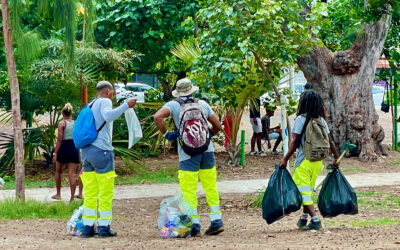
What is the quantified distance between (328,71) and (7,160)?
7.39 m

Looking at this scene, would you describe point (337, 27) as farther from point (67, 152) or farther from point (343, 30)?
point (67, 152)

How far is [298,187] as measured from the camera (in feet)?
27.7

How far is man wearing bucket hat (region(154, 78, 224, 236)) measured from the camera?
790 centimetres

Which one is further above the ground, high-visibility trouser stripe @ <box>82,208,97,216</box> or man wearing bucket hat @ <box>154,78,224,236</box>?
man wearing bucket hat @ <box>154,78,224,236</box>

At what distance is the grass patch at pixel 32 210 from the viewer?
32.1 feet

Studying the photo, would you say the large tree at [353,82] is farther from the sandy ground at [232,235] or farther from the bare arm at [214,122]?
the bare arm at [214,122]

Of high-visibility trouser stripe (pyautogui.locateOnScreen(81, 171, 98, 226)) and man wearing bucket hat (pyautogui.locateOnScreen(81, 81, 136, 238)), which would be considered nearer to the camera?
man wearing bucket hat (pyautogui.locateOnScreen(81, 81, 136, 238))

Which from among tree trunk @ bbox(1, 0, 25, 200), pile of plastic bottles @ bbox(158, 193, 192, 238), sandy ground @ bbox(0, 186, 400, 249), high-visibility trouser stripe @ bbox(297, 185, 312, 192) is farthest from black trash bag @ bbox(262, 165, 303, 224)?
tree trunk @ bbox(1, 0, 25, 200)

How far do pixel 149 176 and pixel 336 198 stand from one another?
681cm

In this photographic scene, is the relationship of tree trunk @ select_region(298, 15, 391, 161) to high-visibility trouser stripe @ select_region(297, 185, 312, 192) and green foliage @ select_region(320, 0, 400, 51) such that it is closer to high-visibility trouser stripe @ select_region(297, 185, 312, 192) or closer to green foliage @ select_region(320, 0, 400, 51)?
green foliage @ select_region(320, 0, 400, 51)

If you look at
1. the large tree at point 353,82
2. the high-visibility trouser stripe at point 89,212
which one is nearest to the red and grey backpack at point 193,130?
the high-visibility trouser stripe at point 89,212

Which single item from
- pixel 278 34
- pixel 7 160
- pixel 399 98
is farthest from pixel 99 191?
pixel 399 98

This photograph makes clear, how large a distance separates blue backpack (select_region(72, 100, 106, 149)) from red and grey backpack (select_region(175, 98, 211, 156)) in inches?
35.8

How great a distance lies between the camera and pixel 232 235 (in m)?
8.31
